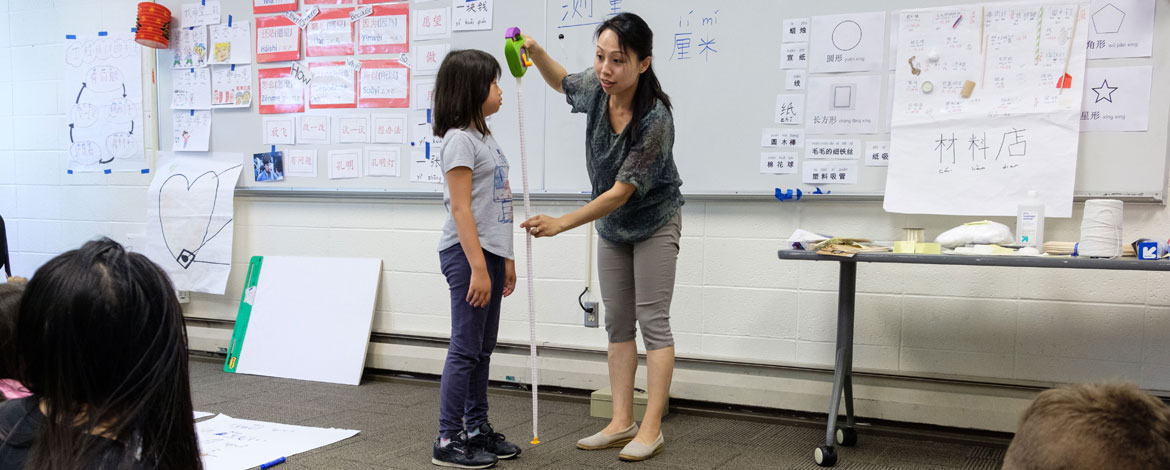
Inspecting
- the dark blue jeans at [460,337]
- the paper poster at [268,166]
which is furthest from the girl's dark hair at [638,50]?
the paper poster at [268,166]

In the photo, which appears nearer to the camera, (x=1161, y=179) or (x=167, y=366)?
(x=167, y=366)

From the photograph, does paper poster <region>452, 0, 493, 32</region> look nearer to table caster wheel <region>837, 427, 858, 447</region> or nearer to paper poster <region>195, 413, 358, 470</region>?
paper poster <region>195, 413, 358, 470</region>

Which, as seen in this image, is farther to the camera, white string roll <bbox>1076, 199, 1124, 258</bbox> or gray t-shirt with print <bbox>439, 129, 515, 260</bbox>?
gray t-shirt with print <bbox>439, 129, 515, 260</bbox>

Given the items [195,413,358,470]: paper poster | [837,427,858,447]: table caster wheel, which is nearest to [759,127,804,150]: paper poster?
[837,427,858,447]: table caster wheel

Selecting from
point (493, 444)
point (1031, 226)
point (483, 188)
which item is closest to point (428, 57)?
point (483, 188)

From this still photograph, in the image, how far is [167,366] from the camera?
86 cm

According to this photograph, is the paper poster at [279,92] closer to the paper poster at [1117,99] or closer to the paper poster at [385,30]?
the paper poster at [385,30]

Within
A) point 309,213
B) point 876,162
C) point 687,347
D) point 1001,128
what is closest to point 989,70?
point 1001,128

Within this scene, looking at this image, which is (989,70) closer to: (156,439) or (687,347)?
(687,347)

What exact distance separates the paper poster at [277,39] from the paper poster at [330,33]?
2.4 inches

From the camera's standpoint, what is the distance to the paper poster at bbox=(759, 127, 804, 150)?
→ 3.01 metres

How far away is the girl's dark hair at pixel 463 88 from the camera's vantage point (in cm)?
236

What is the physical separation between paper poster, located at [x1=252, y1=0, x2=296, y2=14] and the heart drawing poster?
684mm

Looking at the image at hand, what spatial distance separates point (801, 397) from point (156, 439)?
98.5 inches
